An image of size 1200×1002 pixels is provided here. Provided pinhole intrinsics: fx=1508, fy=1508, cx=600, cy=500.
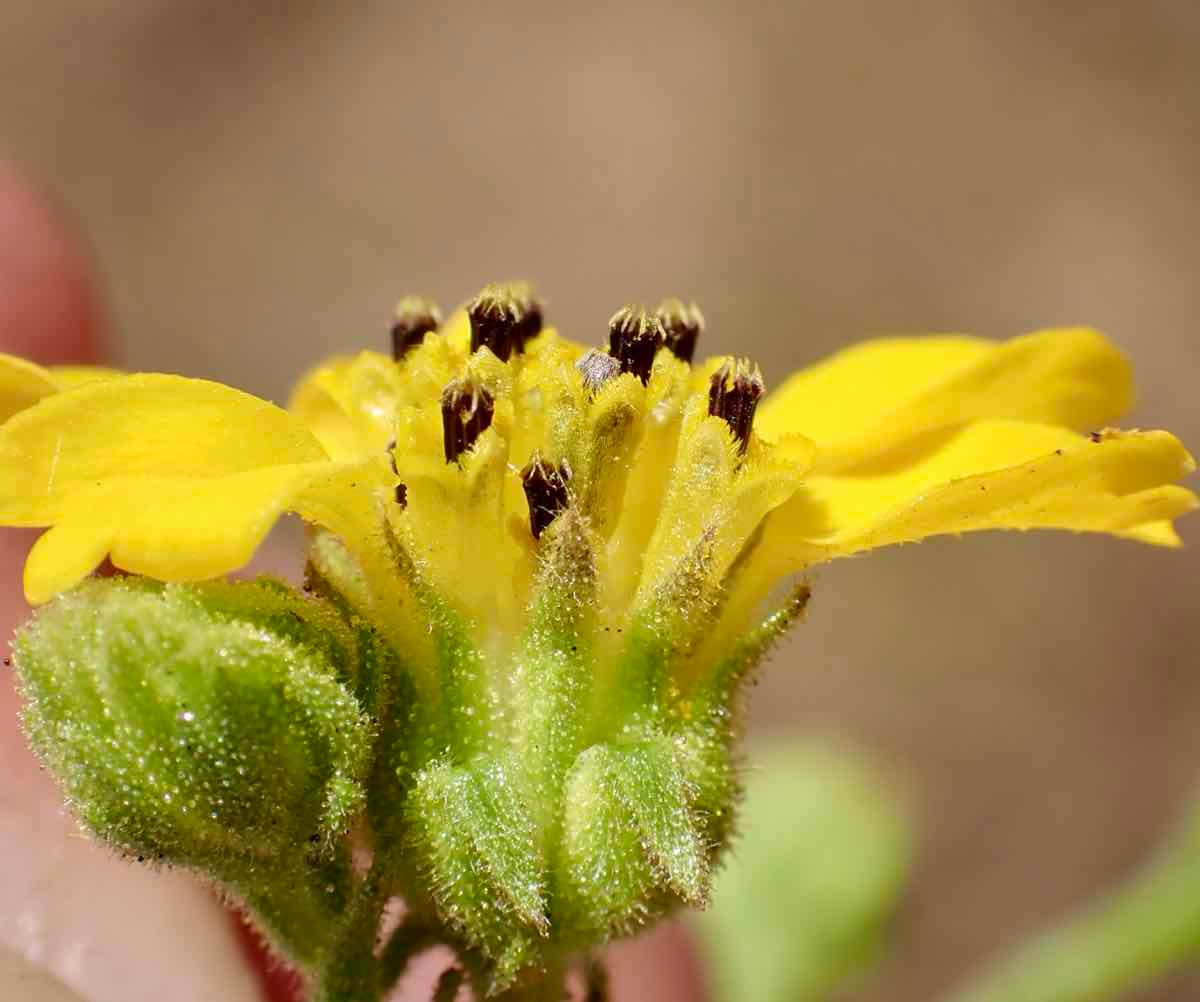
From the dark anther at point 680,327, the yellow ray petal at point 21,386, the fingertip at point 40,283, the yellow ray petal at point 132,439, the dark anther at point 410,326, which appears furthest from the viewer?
the fingertip at point 40,283

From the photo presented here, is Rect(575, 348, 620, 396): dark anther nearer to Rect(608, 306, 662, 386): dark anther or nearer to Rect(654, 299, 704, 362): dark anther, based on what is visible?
Rect(608, 306, 662, 386): dark anther

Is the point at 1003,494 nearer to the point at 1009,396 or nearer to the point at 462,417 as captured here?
the point at 1009,396

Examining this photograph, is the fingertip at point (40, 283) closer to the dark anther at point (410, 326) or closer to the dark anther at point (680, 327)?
the dark anther at point (410, 326)

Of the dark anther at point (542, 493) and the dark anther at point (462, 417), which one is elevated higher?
the dark anther at point (462, 417)

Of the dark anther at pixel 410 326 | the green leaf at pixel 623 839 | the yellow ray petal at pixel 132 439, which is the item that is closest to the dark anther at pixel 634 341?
the dark anther at pixel 410 326

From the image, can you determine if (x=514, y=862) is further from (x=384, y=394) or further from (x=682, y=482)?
(x=384, y=394)

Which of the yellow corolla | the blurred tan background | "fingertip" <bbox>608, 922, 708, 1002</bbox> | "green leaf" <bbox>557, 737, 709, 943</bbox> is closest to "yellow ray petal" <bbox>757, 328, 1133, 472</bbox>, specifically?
the yellow corolla

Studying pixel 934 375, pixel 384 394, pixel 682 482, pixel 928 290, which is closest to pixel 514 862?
pixel 682 482
